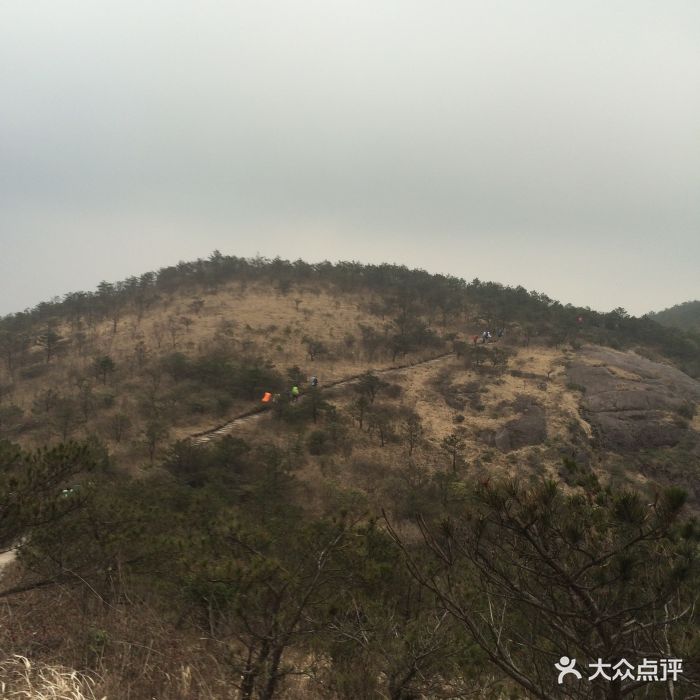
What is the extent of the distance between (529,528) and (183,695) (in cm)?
403

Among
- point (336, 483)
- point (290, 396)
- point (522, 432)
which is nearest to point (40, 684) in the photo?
point (336, 483)

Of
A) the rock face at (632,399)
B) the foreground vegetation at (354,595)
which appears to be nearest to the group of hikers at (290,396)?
the foreground vegetation at (354,595)

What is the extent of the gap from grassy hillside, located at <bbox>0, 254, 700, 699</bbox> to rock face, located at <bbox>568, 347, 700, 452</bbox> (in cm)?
19

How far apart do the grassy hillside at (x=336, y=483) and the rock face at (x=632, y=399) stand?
0.19m

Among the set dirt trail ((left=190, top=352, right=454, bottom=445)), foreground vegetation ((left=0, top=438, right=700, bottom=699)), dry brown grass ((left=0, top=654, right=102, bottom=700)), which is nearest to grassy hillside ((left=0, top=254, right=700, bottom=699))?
foreground vegetation ((left=0, top=438, right=700, bottom=699))

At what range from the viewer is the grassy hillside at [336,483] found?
11.9 feet

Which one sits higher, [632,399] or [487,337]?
[487,337]

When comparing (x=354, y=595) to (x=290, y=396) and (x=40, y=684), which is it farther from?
(x=290, y=396)

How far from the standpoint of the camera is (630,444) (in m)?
23.7

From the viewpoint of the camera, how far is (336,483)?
18797mm

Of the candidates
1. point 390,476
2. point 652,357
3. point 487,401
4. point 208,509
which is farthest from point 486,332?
point 208,509

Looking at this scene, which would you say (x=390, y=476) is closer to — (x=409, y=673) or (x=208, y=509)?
(x=208, y=509)

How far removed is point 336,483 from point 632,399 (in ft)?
63.2

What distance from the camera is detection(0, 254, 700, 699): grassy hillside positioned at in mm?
3633
